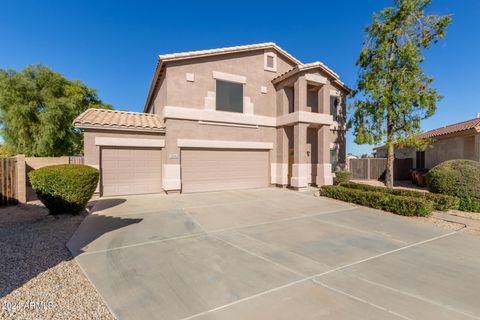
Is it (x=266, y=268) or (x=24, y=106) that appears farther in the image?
(x=24, y=106)

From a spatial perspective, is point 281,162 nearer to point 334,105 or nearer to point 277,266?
point 334,105

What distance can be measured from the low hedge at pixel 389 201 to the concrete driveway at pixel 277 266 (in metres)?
0.69

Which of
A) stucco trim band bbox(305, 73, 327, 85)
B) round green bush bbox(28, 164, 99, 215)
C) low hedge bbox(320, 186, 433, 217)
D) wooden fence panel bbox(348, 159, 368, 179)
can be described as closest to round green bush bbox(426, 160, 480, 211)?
low hedge bbox(320, 186, 433, 217)

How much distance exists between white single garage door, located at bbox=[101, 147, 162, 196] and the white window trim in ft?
17.7

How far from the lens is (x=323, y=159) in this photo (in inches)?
559

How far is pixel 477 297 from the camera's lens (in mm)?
3273

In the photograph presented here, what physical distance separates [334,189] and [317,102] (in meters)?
7.00

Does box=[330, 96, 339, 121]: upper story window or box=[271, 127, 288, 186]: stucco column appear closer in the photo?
box=[271, 127, 288, 186]: stucco column

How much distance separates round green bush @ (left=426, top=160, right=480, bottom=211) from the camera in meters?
8.55

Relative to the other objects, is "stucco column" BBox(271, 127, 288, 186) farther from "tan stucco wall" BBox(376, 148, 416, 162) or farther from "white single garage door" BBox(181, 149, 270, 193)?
"tan stucco wall" BBox(376, 148, 416, 162)

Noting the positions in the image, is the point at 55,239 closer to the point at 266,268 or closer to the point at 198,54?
the point at 266,268

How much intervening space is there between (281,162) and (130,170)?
8.79 metres

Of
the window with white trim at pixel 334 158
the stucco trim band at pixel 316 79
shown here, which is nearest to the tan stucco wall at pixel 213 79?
the stucco trim band at pixel 316 79

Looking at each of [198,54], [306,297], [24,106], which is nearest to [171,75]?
[198,54]
